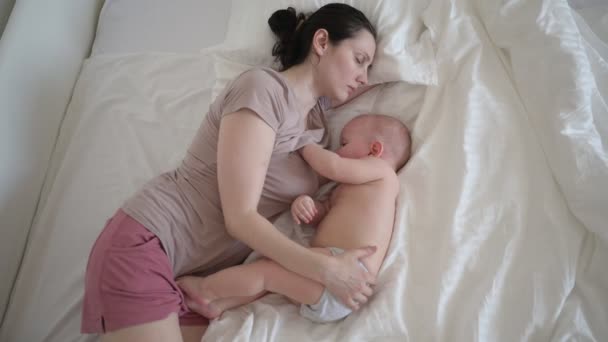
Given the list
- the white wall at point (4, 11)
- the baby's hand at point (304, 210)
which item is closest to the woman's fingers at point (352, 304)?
the baby's hand at point (304, 210)

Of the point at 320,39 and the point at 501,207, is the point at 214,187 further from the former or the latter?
the point at 501,207

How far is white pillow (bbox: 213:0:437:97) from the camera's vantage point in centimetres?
112

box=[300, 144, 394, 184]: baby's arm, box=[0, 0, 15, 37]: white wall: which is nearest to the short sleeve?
box=[300, 144, 394, 184]: baby's arm

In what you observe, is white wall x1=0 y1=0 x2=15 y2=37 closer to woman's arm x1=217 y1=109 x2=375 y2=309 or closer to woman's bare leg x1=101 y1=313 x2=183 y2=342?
woman's arm x1=217 y1=109 x2=375 y2=309

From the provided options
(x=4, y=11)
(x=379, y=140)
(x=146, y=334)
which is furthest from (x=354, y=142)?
(x=4, y=11)

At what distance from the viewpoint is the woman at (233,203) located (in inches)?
32.2

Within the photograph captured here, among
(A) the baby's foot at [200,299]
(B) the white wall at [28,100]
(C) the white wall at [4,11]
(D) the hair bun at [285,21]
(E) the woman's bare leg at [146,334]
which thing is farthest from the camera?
(C) the white wall at [4,11]

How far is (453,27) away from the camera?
1129mm

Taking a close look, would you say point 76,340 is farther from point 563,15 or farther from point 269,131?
point 563,15

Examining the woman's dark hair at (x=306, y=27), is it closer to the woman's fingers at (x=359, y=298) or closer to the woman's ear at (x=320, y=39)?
the woman's ear at (x=320, y=39)

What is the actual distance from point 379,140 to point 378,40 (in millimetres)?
303

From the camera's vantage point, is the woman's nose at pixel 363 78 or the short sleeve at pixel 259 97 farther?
the woman's nose at pixel 363 78

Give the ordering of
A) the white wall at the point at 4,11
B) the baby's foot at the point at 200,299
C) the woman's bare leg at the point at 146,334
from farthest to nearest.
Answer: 1. the white wall at the point at 4,11
2. the baby's foot at the point at 200,299
3. the woman's bare leg at the point at 146,334

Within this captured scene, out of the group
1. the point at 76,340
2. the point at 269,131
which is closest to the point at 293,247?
the point at 269,131
